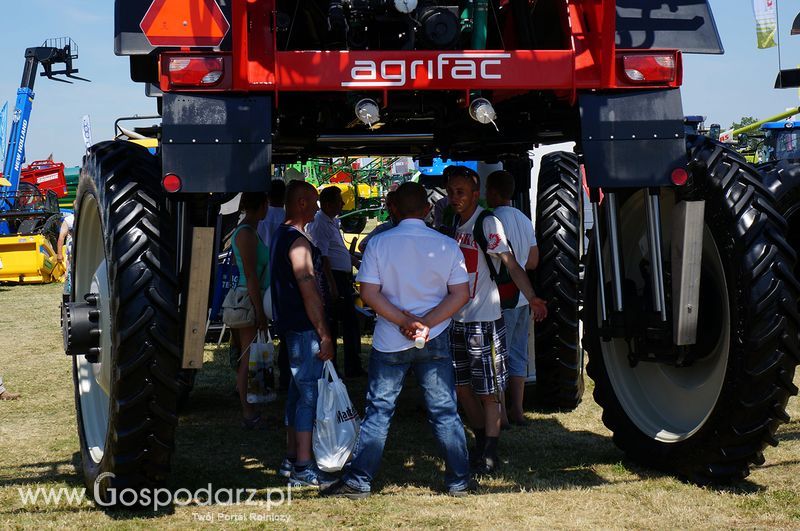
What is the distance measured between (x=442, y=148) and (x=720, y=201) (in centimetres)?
Answer: 279

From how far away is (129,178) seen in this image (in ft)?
15.0

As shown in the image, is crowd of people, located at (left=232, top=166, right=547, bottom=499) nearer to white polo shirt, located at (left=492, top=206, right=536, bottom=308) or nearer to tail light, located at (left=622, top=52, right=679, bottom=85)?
white polo shirt, located at (left=492, top=206, right=536, bottom=308)

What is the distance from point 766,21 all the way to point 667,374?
8.98m

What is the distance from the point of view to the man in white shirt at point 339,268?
8.87 metres

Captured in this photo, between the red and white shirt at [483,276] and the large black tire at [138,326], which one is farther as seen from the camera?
the red and white shirt at [483,276]

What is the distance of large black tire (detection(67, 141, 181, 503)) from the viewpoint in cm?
429

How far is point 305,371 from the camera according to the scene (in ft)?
17.4

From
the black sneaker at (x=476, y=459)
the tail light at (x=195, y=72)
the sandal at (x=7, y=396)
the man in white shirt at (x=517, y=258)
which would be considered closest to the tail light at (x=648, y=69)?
the man in white shirt at (x=517, y=258)

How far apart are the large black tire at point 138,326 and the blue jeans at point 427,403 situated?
1.03 metres

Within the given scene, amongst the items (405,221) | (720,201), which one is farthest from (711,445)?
(405,221)

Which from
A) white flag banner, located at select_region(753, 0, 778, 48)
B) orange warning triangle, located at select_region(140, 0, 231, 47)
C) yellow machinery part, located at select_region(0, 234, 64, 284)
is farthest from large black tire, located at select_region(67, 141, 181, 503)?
yellow machinery part, located at select_region(0, 234, 64, 284)

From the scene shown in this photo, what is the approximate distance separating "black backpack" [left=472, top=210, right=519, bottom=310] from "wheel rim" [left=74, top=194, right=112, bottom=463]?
2.09 meters

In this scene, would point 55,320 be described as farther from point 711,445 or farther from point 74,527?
point 711,445

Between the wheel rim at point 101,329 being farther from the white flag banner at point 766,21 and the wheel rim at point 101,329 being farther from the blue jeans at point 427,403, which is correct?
the white flag banner at point 766,21
